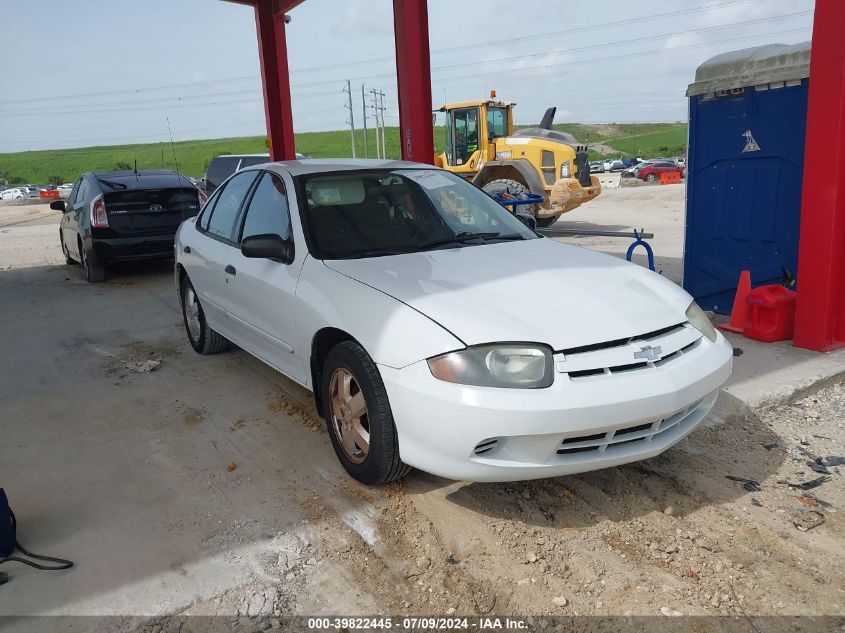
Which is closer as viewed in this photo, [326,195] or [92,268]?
[326,195]

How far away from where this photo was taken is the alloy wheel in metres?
3.12

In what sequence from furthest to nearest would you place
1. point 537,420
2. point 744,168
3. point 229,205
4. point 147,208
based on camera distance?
point 147,208
point 744,168
point 229,205
point 537,420

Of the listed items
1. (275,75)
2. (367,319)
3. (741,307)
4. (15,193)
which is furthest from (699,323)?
(15,193)

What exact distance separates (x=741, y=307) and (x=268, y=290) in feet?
12.4

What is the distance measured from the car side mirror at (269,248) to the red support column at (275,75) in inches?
301

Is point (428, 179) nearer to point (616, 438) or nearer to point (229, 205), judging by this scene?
point (229, 205)

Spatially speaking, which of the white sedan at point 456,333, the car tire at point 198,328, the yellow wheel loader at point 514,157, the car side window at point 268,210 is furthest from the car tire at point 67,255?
the white sedan at point 456,333

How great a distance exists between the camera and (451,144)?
1538 cm

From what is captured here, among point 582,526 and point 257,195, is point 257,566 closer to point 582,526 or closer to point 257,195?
point 582,526

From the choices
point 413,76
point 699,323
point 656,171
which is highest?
point 413,76

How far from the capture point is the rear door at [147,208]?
8.77 m

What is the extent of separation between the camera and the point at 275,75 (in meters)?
10.7

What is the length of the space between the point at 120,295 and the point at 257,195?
4701mm

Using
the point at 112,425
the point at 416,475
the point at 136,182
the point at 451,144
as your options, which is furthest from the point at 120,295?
the point at 451,144
